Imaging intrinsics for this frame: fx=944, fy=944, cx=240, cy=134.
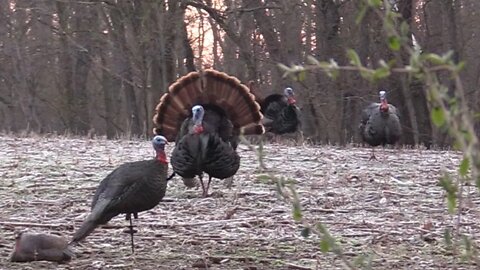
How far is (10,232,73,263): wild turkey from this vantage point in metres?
4.44

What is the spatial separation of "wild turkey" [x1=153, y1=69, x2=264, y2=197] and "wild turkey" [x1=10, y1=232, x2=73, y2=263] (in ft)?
7.94

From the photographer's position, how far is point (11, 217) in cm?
580

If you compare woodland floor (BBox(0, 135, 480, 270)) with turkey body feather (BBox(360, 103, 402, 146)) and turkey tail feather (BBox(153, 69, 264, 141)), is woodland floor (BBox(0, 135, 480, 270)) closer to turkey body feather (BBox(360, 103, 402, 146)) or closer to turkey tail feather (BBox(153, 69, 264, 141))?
turkey tail feather (BBox(153, 69, 264, 141))

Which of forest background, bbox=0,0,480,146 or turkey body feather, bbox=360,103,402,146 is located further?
forest background, bbox=0,0,480,146

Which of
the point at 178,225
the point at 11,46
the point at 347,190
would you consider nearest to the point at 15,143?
the point at 347,190

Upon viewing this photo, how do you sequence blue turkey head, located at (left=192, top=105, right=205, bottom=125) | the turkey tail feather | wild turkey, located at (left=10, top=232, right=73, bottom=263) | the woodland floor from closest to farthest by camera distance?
wild turkey, located at (left=10, top=232, right=73, bottom=263) < the woodland floor < blue turkey head, located at (left=192, top=105, right=205, bottom=125) < the turkey tail feather

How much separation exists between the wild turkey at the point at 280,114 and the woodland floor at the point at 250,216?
5.05m

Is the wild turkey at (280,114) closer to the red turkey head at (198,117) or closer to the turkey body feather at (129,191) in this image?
the red turkey head at (198,117)

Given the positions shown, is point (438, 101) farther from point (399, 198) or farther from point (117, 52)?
point (117, 52)

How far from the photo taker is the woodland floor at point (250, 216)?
4.62 m

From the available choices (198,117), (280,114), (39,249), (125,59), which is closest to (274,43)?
(125,59)

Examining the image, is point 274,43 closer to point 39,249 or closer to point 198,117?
point 198,117

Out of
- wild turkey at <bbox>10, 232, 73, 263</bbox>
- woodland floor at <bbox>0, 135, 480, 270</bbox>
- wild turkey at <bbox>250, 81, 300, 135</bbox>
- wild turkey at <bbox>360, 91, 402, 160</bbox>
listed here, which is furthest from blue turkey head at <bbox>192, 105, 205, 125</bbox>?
wild turkey at <bbox>250, 81, 300, 135</bbox>

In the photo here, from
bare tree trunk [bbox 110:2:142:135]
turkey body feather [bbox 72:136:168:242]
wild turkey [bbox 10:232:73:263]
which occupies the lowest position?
wild turkey [bbox 10:232:73:263]
